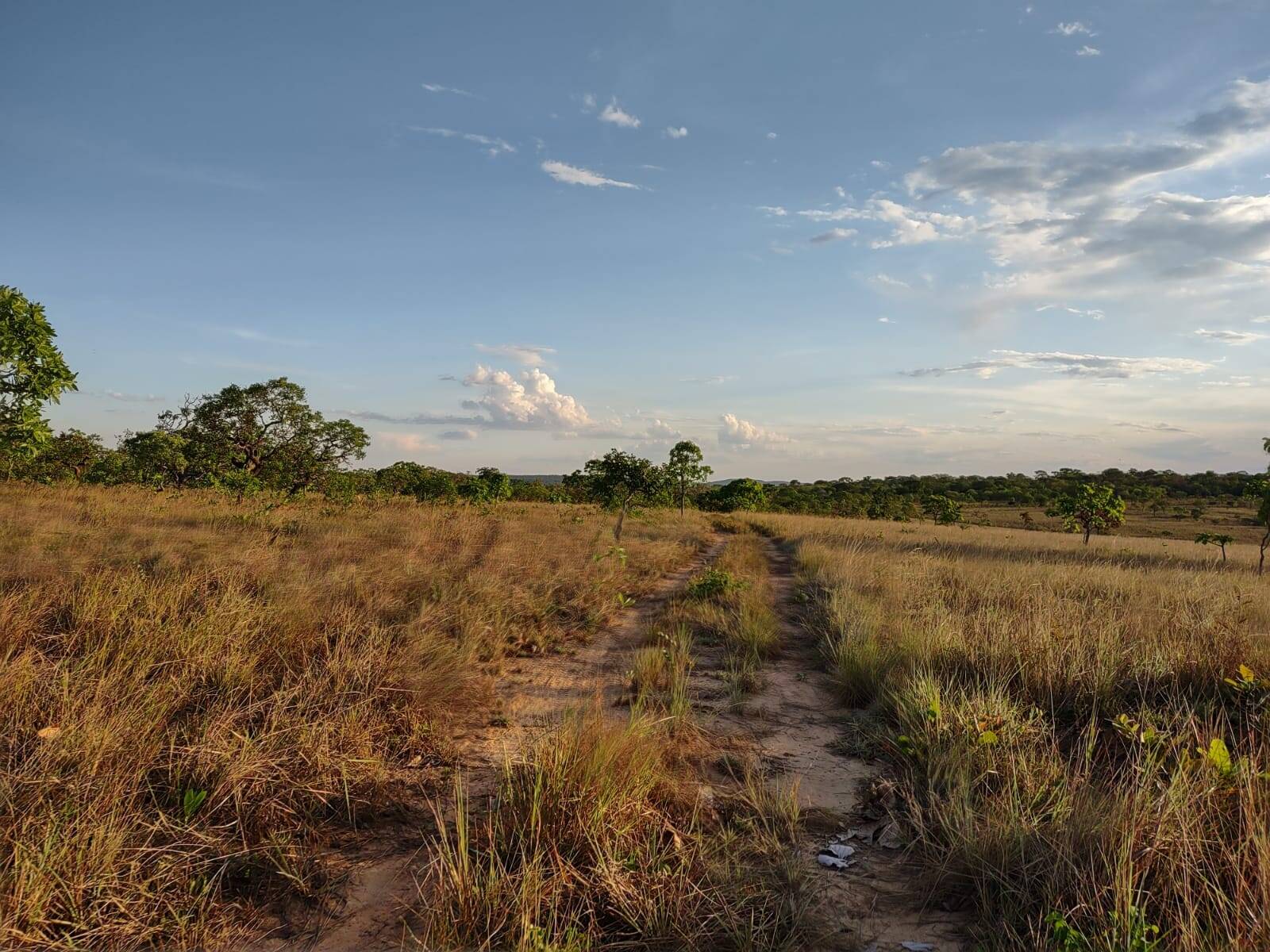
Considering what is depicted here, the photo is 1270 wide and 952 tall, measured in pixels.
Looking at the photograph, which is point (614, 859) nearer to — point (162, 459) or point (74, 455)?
point (162, 459)

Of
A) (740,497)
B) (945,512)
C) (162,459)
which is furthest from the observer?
(740,497)

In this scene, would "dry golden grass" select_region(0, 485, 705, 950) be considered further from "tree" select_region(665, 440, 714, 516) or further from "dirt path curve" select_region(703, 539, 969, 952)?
"tree" select_region(665, 440, 714, 516)

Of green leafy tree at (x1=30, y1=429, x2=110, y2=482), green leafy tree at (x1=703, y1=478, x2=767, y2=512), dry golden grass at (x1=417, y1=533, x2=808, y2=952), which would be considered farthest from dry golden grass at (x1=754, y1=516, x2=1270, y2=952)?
green leafy tree at (x1=703, y1=478, x2=767, y2=512)

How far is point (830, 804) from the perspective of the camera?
414cm

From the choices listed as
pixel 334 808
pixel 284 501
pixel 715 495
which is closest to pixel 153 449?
pixel 284 501

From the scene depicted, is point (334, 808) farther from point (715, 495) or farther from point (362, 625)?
point (715, 495)

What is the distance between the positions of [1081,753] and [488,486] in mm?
28767

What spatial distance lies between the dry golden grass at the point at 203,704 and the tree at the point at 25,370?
1572 millimetres

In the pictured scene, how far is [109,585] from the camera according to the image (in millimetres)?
6328

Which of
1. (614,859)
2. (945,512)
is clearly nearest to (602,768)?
(614,859)

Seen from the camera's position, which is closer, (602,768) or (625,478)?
(602,768)

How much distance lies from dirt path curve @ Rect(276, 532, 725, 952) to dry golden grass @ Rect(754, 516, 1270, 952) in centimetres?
248

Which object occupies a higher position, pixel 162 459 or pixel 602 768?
pixel 162 459

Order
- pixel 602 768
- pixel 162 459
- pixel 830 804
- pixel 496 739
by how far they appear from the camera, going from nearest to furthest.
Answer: pixel 602 768
pixel 830 804
pixel 496 739
pixel 162 459
